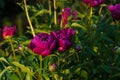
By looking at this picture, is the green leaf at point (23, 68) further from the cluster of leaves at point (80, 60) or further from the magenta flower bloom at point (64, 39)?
the magenta flower bloom at point (64, 39)

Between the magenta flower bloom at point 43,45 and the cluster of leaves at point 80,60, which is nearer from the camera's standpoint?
the magenta flower bloom at point 43,45

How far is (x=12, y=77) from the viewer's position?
2.39 m

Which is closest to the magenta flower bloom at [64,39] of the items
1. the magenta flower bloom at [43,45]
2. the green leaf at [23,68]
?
the magenta flower bloom at [43,45]

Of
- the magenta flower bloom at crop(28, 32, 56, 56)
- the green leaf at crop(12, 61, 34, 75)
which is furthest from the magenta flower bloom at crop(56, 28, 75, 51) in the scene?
the green leaf at crop(12, 61, 34, 75)

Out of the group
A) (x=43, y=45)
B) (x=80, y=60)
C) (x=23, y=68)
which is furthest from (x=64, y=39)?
(x=80, y=60)

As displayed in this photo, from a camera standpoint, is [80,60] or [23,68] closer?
[23,68]

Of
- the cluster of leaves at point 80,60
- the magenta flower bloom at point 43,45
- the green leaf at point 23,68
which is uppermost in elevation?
the magenta flower bloom at point 43,45

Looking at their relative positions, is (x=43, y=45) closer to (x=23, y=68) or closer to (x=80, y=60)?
(x=23, y=68)

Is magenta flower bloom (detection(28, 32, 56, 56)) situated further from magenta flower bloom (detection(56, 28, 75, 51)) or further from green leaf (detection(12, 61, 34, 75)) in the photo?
Answer: green leaf (detection(12, 61, 34, 75))

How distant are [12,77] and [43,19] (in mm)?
1187

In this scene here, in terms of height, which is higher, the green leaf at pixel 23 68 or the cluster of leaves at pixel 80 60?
the green leaf at pixel 23 68

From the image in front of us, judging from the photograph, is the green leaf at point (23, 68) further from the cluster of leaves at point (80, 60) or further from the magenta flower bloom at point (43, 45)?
the magenta flower bloom at point (43, 45)

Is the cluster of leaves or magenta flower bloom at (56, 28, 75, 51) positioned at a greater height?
magenta flower bloom at (56, 28, 75, 51)

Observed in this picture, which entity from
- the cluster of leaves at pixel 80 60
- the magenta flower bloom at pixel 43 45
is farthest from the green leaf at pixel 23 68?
the magenta flower bloom at pixel 43 45
